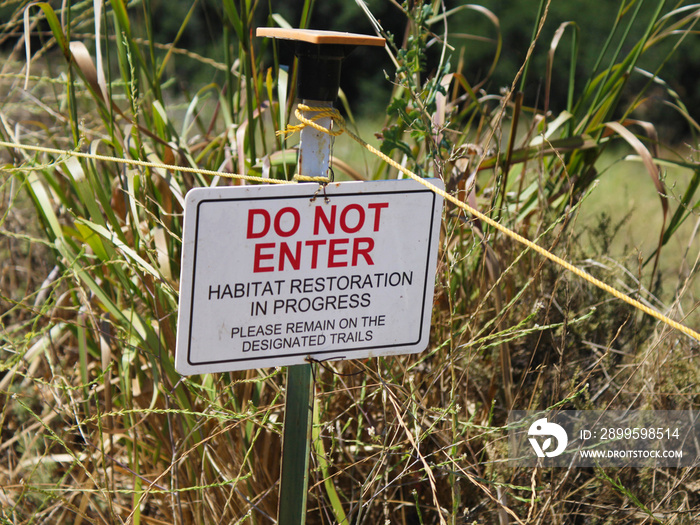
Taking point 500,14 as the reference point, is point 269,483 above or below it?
below

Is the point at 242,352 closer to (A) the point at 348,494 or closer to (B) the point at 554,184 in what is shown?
(A) the point at 348,494

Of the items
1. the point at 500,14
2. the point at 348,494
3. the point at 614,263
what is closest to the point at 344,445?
the point at 348,494

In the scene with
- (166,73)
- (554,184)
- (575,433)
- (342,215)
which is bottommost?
(166,73)

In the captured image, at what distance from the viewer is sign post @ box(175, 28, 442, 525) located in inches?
32.6

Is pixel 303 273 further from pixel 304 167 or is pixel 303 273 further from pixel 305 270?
pixel 304 167

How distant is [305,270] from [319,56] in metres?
0.27

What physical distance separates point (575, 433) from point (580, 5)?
545cm

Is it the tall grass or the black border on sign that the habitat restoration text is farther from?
the tall grass

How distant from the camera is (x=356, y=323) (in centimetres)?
92

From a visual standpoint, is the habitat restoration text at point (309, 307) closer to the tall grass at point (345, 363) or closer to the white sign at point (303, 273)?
the white sign at point (303, 273)

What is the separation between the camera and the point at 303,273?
87 centimetres

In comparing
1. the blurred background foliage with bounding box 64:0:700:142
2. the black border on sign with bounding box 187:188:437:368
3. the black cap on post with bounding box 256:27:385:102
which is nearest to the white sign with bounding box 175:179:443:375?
the black border on sign with bounding box 187:188:437:368

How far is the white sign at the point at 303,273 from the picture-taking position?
83cm

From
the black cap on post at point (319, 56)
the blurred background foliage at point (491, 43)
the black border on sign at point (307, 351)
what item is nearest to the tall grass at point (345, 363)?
the black border on sign at point (307, 351)
